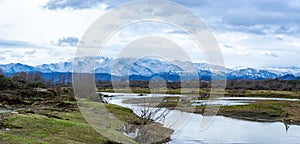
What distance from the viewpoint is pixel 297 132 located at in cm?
5312

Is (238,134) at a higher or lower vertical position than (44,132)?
lower

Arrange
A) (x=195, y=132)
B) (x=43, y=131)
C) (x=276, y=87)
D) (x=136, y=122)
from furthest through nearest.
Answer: (x=276, y=87)
(x=195, y=132)
(x=136, y=122)
(x=43, y=131)

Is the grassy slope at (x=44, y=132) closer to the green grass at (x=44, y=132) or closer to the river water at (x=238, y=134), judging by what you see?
the green grass at (x=44, y=132)

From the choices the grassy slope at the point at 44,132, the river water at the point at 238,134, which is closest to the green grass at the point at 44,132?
the grassy slope at the point at 44,132

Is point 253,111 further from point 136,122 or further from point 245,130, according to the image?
point 136,122

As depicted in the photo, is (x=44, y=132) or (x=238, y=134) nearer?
(x=44, y=132)

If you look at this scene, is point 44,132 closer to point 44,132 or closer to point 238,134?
point 44,132

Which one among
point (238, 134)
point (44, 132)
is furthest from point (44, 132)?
point (238, 134)

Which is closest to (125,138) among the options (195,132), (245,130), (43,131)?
(43,131)

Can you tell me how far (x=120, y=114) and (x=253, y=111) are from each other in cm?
3487

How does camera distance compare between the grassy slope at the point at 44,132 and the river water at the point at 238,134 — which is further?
the river water at the point at 238,134

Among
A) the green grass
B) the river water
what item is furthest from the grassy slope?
the river water

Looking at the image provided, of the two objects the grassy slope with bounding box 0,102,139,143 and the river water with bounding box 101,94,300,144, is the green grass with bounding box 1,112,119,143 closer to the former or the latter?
the grassy slope with bounding box 0,102,139,143

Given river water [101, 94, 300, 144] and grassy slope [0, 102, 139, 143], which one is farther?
river water [101, 94, 300, 144]
